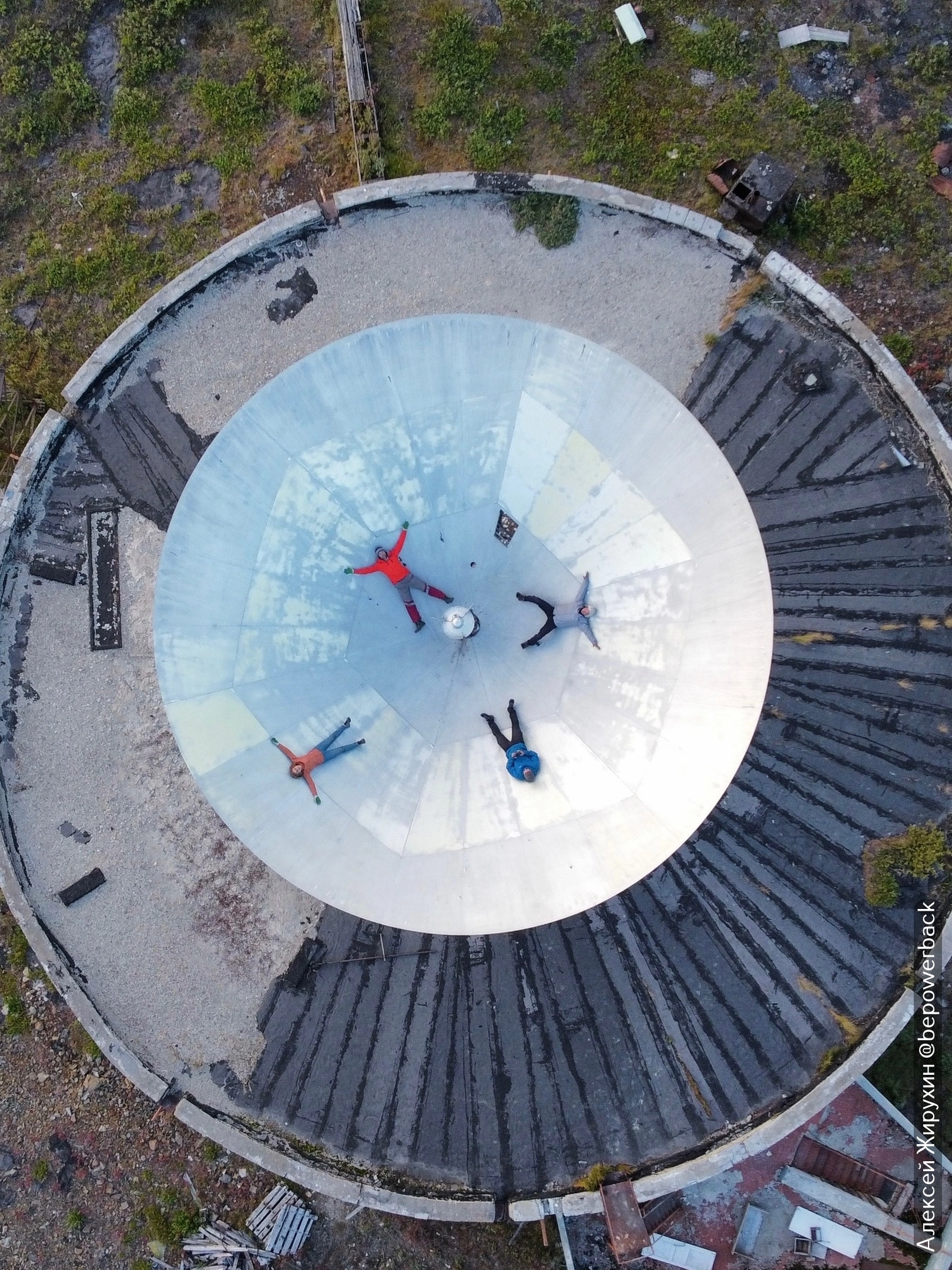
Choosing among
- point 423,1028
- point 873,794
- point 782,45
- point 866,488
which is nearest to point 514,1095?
point 423,1028

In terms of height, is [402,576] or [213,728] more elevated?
[402,576]

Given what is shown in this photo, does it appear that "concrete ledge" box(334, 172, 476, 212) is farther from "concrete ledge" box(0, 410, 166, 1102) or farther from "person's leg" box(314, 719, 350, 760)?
"person's leg" box(314, 719, 350, 760)

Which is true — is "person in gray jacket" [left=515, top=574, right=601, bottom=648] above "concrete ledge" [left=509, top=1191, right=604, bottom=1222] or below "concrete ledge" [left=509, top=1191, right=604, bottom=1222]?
above

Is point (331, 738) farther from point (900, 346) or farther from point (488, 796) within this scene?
point (900, 346)

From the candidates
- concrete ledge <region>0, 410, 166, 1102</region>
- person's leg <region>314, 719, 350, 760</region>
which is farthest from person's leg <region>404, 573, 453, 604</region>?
concrete ledge <region>0, 410, 166, 1102</region>

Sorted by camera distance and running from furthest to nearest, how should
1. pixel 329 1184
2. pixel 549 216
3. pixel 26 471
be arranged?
1. pixel 26 471
2. pixel 549 216
3. pixel 329 1184

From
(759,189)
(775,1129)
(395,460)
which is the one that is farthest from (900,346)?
(775,1129)
